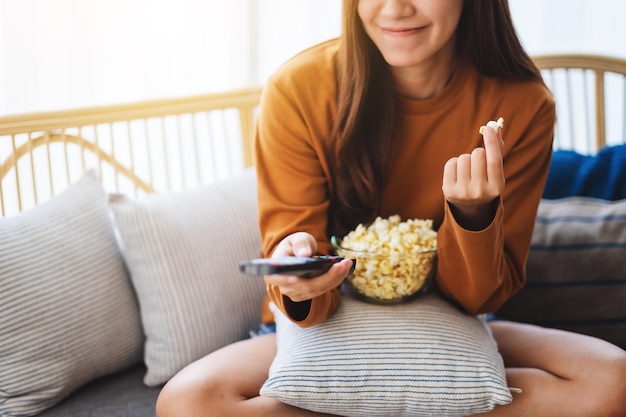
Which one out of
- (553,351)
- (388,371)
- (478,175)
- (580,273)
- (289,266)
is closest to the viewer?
(289,266)

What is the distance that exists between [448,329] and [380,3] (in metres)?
0.54

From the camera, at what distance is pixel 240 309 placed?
149 cm

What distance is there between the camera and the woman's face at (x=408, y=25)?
116 centimetres

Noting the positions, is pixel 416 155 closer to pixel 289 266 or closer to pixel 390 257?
pixel 390 257

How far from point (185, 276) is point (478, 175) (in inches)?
26.4

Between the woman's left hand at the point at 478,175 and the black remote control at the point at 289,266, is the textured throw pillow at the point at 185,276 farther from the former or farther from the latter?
the woman's left hand at the point at 478,175

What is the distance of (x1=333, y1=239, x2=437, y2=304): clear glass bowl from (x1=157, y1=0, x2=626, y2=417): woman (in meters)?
0.04

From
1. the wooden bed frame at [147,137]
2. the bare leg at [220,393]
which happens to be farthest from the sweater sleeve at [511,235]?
the wooden bed frame at [147,137]

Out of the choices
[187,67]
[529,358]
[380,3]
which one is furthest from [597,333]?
[187,67]

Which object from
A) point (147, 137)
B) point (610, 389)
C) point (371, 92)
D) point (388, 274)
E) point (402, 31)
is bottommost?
point (610, 389)

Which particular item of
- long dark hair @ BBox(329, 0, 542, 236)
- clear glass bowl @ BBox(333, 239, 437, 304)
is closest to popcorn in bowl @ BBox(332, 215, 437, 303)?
clear glass bowl @ BBox(333, 239, 437, 304)

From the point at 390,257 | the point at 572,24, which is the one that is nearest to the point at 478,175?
the point at 390,257

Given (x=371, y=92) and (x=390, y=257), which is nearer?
(x=390, y=257)

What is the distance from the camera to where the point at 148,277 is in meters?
1.40
